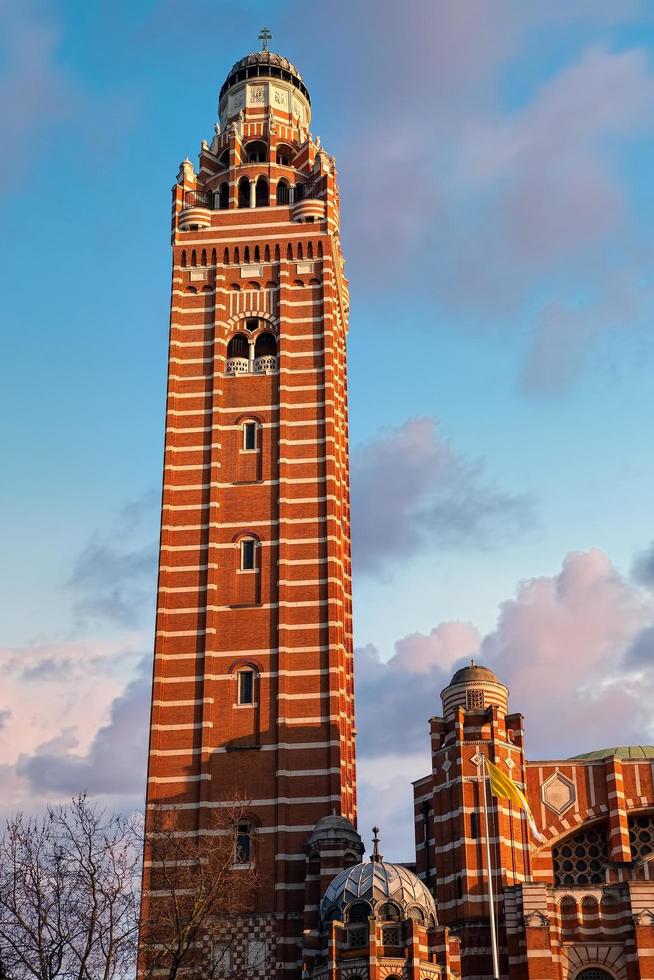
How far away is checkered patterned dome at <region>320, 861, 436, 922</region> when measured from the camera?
178 feet

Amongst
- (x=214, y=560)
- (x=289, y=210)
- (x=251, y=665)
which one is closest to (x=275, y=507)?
(x=214, y=560)

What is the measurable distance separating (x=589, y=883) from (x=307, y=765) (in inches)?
575

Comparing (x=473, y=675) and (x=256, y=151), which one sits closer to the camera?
(x=473, y=675)

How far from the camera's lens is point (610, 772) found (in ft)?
210

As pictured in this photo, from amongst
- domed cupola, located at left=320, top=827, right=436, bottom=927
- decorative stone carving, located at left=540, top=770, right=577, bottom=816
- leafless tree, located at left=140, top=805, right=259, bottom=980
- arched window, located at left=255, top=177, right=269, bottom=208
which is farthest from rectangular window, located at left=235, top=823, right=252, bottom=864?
arched window, located at left=255, top=177, right=269, bottom=208

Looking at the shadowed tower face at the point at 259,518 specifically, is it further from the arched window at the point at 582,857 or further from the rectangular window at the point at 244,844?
the arched window at the point at 582,857

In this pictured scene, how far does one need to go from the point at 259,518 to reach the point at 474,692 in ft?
52.3

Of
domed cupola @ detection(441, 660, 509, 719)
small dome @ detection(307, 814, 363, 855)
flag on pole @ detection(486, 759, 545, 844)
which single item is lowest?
small dome @ detection(307, 814, 363, 855)

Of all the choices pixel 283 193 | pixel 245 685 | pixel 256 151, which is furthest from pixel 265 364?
pixel 245 685

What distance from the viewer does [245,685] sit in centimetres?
6906

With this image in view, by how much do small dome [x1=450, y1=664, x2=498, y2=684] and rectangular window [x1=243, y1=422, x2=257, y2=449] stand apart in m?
18.0

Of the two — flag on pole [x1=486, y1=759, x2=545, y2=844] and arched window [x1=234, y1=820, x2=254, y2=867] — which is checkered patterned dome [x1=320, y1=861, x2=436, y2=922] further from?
arched window [x1=234, y1=820, x2=254, y2=867]

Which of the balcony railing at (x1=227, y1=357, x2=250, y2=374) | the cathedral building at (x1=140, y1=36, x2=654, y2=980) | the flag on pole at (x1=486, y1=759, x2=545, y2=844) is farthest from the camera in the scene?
the balcony railing at (x1=227, y1=357, x2=250, y2=374)

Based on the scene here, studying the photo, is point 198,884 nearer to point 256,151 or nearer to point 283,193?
point 283,193
